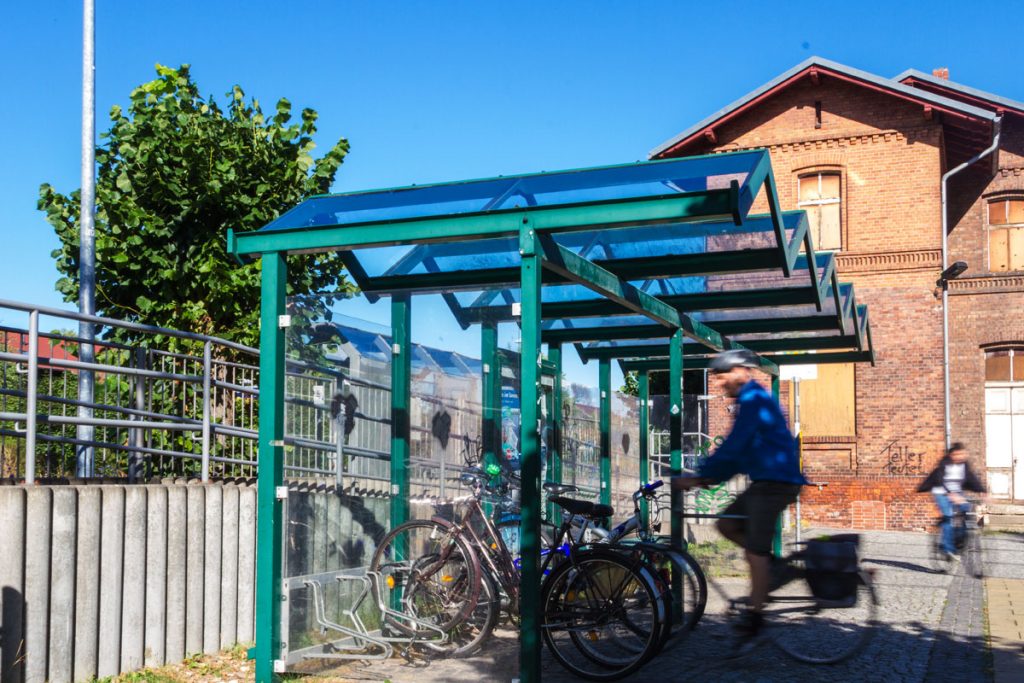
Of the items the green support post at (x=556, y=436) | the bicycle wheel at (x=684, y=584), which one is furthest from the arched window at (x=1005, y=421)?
the bicycle wheel at (x=684, y=584)

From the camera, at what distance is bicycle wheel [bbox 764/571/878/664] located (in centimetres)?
672

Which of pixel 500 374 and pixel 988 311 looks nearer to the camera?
pixel 500 374

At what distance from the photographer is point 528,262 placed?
21.4 ft

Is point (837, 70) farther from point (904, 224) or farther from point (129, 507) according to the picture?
point (129, 507)

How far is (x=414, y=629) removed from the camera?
736cm

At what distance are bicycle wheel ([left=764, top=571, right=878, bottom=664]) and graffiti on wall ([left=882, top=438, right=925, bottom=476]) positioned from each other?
16.1 meters

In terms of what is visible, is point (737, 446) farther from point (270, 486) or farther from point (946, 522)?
point (946, 522)

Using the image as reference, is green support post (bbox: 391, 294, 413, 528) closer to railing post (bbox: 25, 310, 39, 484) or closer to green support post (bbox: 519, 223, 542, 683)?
green support post (bbox: 519, 223, 542, 683)

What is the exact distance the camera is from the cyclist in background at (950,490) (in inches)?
480

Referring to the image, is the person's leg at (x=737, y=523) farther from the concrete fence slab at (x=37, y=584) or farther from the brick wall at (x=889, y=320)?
the brick wall at (x=889, y=320)

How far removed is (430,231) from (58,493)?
8.72ft

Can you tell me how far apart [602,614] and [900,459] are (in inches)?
702

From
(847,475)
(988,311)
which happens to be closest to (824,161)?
(988,311)

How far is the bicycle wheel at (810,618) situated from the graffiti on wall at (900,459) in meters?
16.1
